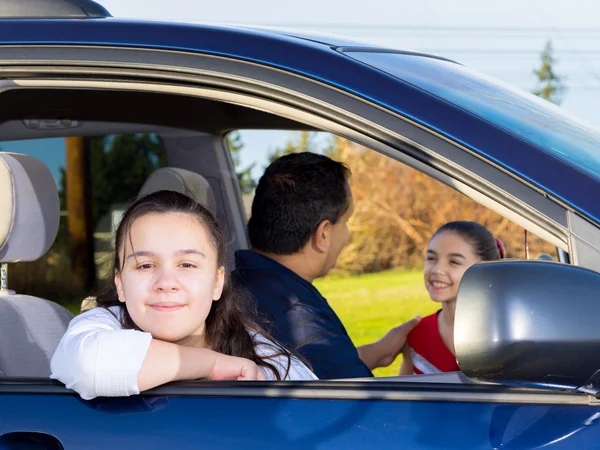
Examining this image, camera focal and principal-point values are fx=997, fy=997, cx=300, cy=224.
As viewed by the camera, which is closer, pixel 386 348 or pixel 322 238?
pixel 322 238

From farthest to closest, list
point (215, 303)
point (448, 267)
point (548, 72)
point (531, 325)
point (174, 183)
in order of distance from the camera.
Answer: point (548, 72) < point (448, 267) < point (174, 183) < point (215, 303) < point (531, 325)

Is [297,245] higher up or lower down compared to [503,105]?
lower down

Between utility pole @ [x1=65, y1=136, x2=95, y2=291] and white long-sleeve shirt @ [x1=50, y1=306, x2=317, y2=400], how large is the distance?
192 cm

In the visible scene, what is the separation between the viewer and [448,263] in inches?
130

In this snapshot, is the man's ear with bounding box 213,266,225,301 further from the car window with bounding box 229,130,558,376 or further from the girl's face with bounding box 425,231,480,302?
the car window with bounding box 229,130,558,376

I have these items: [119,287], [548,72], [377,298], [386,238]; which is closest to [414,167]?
[119,287]

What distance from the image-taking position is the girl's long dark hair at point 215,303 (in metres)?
2.02

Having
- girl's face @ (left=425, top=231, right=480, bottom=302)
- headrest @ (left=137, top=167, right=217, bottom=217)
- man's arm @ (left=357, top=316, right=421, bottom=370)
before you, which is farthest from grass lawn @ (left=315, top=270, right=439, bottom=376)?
headrest @ (left=137, top=167, right=217, bottom=217)

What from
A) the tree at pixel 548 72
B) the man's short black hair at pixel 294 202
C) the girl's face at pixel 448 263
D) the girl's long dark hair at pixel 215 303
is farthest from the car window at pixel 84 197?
the tree at pixel 548 72

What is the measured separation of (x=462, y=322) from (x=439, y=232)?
1900 mm

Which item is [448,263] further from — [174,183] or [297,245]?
[174,183]

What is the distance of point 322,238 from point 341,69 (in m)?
1.10

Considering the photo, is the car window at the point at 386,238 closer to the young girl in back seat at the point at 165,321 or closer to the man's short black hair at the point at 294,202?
the man's short black hair at the point at 294,202

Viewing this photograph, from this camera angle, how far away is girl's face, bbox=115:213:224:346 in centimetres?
188
